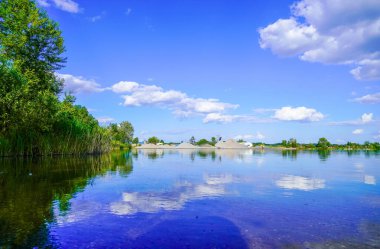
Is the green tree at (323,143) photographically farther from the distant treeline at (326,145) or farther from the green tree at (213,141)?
the green tree at (213,141)

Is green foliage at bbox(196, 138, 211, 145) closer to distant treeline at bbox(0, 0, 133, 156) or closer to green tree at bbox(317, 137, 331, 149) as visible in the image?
green tree at bbox(317, 137, 331, 149)

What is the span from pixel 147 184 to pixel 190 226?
24.8 ft

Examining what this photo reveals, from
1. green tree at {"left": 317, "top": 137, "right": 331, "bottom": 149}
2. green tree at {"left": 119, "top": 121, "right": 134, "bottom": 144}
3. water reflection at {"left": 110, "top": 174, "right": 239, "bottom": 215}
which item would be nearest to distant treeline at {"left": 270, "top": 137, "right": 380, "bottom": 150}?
green tree at {"left": 317, "top": 137, "right": 331, "bottom": 149}

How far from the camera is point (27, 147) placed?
1393 inches

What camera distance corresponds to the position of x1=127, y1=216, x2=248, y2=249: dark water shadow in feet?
18.8

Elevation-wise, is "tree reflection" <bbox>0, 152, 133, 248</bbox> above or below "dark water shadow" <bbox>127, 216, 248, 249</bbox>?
above

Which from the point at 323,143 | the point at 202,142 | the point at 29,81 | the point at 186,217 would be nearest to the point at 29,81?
the point at 29,81

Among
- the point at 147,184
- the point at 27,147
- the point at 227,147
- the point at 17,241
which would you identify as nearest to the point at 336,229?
the point at 17,241

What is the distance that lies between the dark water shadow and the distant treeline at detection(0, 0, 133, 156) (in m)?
24.2

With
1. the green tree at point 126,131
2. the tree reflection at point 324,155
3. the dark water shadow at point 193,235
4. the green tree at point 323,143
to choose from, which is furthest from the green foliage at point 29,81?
the green tree at point 323,143

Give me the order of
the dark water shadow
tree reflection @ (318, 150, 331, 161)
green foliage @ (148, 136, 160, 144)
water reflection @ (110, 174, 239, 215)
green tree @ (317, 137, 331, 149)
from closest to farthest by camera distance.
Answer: the dark water shadow
water reflection @ (110, 174, 239, 215)
tree reflection @ (318, 150, 331, 161)
green tree @ (317, 137, 331, 149)
green foliage @ (148, 136, 160, 144)

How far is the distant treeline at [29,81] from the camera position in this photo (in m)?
27.3

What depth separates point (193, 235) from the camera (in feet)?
20.8

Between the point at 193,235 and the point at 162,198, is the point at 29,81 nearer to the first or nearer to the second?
the point at 162,198
